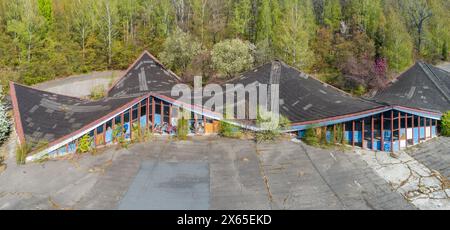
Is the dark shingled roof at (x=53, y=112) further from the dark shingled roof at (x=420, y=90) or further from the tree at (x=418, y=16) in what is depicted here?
the tree at (x=418, y=16)

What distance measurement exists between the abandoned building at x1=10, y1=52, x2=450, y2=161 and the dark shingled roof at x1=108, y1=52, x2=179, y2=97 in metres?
1.23

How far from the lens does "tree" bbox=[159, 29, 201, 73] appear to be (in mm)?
34219

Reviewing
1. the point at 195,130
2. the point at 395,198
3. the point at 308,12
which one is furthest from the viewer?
the point at 308,12

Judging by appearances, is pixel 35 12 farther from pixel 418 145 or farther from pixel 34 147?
pixel 418 145

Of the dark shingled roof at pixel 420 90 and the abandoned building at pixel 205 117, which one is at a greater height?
the dark shingled roof at pixel 420 90

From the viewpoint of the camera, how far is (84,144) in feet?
66.9

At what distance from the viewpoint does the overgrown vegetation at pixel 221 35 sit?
34.5 m

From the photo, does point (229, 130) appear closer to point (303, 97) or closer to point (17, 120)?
point (303, 97)

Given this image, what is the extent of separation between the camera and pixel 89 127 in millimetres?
20344

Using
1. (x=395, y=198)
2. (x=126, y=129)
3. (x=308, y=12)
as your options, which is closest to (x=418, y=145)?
(x=395, y=198)

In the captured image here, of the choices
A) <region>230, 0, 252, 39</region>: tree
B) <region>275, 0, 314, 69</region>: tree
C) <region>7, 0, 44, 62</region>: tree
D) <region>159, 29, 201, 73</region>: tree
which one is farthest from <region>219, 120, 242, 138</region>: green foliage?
<region>7, 0, 44, 62</region>: tree

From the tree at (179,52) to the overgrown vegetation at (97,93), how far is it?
5670 mm

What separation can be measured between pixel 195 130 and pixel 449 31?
3724cm

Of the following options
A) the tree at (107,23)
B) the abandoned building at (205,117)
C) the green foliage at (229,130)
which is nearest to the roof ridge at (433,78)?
the abandoned building at (205,117)
